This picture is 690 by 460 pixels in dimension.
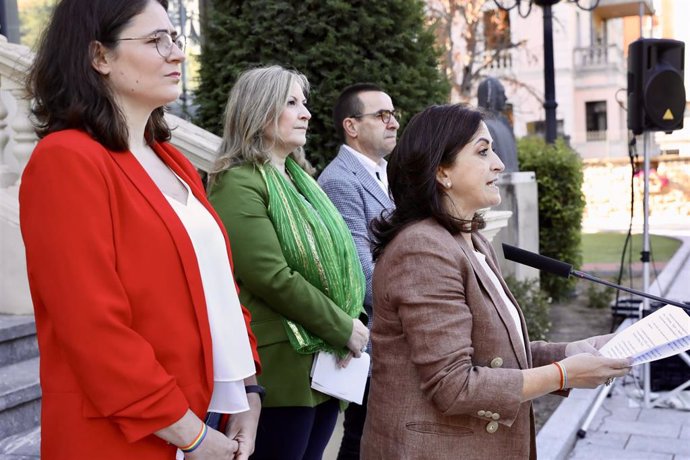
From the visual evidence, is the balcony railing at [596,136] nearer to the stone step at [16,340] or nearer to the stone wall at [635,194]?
the stone wall at [635,194]

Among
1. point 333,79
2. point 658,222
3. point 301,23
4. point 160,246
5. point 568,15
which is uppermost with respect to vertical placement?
point 568,15

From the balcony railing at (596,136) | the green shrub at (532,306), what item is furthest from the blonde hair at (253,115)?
the balcony railing at (596,136)

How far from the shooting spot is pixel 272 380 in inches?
109

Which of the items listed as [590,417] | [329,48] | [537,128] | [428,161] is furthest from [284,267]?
[537,128]

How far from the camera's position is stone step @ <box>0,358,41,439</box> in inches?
134

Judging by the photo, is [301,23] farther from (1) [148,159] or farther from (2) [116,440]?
(2) [116,440]

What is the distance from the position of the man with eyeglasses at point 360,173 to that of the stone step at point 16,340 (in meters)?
1.74

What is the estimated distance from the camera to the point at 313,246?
2807 mm

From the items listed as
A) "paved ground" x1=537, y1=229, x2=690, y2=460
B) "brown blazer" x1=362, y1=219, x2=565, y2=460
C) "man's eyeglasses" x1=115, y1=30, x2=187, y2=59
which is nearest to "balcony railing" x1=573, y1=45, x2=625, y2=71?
"paved ground" x1=537, y1=229, x2=690, y2=460

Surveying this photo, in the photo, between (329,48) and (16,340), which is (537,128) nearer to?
(329,48)

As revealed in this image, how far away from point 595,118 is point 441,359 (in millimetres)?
35029

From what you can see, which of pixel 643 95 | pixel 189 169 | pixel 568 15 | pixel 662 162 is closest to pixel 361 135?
pixel 189 169

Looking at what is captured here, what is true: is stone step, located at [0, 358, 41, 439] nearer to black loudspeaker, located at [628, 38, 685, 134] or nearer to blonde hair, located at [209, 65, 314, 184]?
blonde hair, located at [209, 65, 314, 184]

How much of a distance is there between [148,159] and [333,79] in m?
3.37
